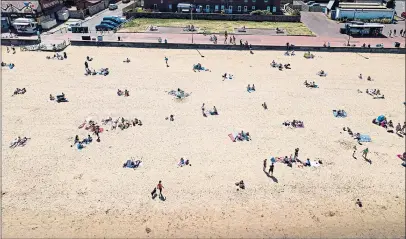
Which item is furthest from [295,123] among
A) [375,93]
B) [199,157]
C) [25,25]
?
[25,25]

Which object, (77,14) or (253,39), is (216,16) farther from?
(77,14)

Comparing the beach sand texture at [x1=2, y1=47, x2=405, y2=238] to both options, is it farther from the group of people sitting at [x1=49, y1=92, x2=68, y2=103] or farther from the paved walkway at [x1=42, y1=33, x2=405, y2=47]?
the paved walkway at [x1=42, y1=33, x2=405, y2=47]

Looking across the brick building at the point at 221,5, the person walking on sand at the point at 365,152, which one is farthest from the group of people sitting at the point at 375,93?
the brick building at the point at 221,5

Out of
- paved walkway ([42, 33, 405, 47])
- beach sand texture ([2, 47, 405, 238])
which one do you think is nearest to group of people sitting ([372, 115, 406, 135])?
beach sand texture ([2, 47, 405, 238])

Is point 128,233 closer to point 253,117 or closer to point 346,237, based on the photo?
point 346,237

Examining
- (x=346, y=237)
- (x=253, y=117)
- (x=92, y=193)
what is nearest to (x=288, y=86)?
(x=253, y=117)

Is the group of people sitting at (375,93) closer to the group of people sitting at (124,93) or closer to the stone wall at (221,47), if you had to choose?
the stone wall at (221,47)
